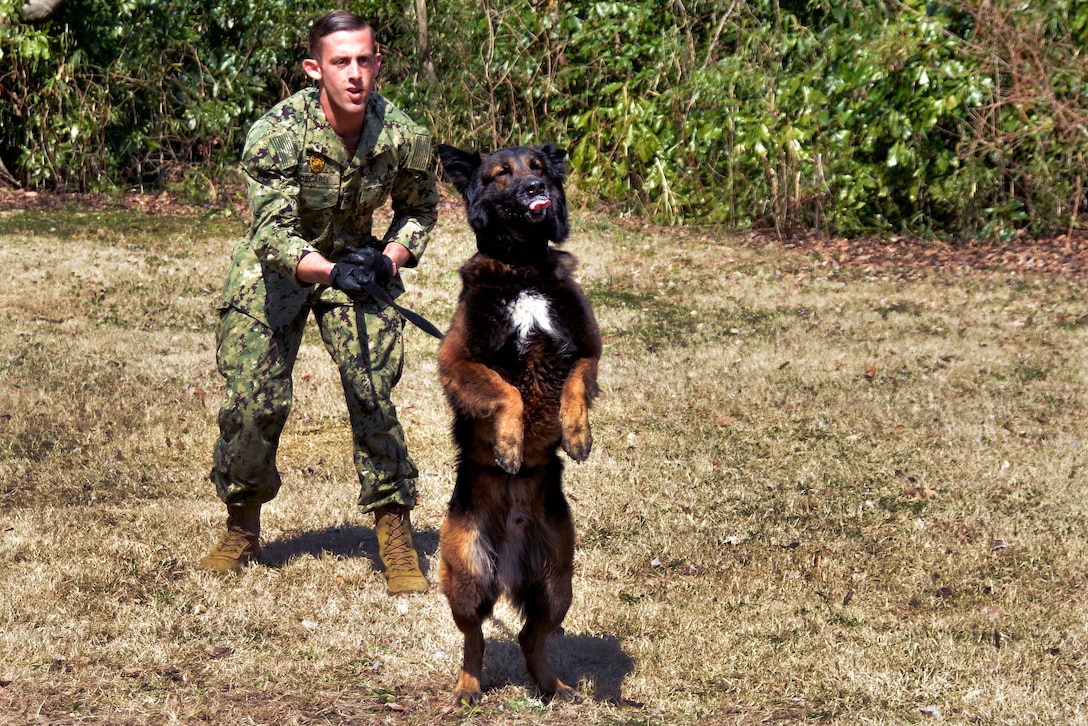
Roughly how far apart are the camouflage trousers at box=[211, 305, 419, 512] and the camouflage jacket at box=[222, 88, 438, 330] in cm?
11

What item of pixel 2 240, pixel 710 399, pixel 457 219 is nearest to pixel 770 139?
pixel 457 219

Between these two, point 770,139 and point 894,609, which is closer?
point 894,609

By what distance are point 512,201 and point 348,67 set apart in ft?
4.05

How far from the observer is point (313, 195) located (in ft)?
18.4

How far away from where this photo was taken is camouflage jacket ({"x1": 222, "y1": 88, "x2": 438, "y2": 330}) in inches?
215

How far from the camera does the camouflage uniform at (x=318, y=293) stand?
5539 millimetres

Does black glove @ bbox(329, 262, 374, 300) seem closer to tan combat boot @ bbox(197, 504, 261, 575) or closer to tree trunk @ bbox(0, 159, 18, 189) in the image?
tan combat boot @ bbox(197, 504, 261, 575)

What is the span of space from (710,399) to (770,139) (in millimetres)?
7604

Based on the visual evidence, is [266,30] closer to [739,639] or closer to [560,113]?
[560,113]

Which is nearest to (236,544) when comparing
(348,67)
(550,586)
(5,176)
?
(550,586)

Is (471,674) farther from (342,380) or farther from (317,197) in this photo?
(317,197)

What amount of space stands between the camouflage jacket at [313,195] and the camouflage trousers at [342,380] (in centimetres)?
11

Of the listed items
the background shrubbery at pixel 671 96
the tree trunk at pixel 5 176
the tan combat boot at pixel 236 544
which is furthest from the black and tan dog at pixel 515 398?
the tree trunk at pixel 5 176

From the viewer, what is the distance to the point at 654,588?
625cm
